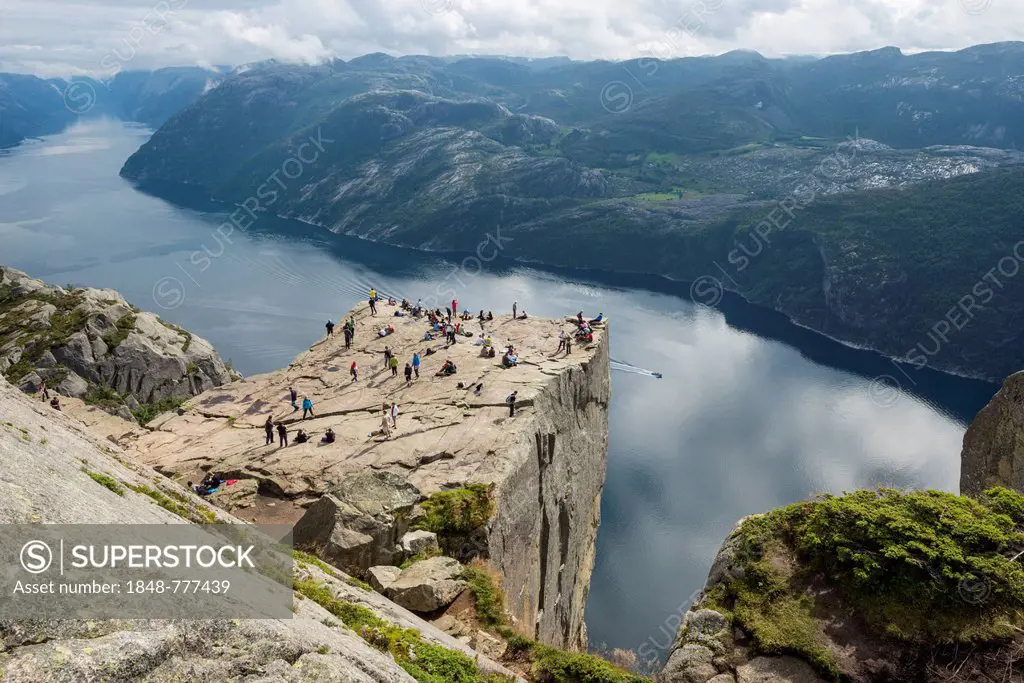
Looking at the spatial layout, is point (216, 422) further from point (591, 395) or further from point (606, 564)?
point (606, 564)

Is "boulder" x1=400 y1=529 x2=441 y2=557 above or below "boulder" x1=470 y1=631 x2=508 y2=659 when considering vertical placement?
above

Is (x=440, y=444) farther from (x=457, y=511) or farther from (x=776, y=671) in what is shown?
(x=776, y=671)

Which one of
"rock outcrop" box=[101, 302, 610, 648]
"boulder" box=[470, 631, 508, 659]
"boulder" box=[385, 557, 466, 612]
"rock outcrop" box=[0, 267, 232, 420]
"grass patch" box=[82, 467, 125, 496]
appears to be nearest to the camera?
"grass patch" box=[82, 467, 125, 496]

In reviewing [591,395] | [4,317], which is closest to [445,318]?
[591,395]

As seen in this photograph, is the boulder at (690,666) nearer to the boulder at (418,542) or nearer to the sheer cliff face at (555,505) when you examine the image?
the sheer cliff face at (555,505)

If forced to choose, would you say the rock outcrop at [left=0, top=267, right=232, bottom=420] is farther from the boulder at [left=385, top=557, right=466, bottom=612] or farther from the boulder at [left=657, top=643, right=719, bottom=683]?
the boulder at [left=657, top=643, right=719, bottom=683]

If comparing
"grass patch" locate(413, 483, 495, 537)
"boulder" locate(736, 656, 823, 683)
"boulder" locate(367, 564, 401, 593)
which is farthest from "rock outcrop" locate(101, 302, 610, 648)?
"boulder" locate(736, 656, 823, 683)

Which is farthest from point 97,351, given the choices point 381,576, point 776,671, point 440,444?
point 776,671
